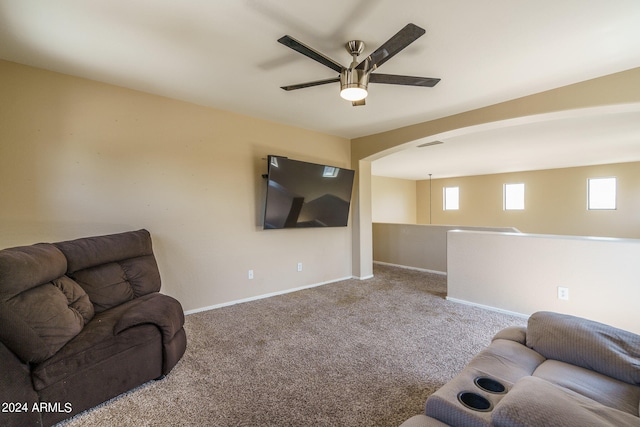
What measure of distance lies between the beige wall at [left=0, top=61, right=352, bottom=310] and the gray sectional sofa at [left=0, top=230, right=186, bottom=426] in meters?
0.59

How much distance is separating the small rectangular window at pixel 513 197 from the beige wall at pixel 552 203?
124 mm

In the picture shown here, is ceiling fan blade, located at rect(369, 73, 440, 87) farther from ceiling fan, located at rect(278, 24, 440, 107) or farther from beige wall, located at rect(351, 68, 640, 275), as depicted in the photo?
beige wall, located at rect(351, 68, 640, 275)

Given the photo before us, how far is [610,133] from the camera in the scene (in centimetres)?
431

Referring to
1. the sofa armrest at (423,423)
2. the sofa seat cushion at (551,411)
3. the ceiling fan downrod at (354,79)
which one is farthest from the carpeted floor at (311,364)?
the ceiling fan downrod at (354,79)

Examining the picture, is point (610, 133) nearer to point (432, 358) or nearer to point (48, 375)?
point (432, 358)

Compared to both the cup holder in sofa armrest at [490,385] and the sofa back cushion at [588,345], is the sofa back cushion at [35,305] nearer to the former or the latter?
the cup holder in sofa armrest at [490,385]

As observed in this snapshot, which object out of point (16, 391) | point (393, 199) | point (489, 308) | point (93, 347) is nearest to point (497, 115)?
point (489, 308)

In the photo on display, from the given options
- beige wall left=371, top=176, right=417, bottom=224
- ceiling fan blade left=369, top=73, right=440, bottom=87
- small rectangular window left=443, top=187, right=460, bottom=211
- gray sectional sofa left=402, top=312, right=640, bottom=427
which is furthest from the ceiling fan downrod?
small rectangular window left=443, top=187, right=460, bottom=211

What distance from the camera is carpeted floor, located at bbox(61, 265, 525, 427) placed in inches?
65.0

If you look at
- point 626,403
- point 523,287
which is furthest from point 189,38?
point 523,287

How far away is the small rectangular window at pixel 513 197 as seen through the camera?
8047 mm

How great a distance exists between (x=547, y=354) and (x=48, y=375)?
2.78 metres

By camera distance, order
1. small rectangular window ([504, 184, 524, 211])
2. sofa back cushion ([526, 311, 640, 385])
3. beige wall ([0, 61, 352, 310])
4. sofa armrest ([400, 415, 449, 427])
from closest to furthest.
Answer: sofa armrest ([400, 415, 449, 427]) < sofa back cushion ([526, 311, 640, 385]) < beige wall ([0, 61, 352, 310]) < small rectangular window ([504, 184, 524, 211])

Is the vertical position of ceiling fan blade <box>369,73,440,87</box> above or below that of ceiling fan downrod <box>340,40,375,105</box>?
above
